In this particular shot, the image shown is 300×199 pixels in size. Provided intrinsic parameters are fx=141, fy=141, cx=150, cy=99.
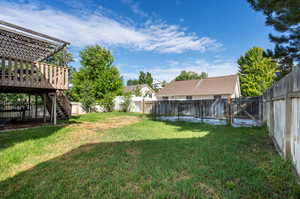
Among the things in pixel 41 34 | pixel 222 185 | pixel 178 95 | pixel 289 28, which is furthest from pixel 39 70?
pixel 178 95

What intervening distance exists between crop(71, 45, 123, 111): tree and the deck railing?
31.5ft

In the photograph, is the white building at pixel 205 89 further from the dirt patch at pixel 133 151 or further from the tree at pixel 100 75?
the dirt patch at pixel 133 151

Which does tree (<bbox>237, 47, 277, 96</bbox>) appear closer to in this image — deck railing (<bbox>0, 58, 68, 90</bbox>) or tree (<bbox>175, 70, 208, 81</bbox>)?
tree (<bbox>175, 70, 208, 81</bbox>)

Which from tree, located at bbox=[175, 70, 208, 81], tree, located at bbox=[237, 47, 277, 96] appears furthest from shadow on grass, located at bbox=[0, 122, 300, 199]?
tree, located at bbox=[175, 70, 208, 81]

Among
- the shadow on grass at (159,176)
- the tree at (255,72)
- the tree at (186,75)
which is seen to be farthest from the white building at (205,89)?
the tree at (186,75)

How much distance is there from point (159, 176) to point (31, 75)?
6649 millimetres

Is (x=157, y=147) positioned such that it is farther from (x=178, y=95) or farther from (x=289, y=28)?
(x=178, y=95)

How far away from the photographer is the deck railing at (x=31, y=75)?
538 centimetres

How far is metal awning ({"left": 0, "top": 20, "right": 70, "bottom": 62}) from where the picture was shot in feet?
16.5

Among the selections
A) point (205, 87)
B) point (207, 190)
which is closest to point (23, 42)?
point (207, 190)

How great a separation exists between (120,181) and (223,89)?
56.7ft

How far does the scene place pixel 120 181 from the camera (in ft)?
7.31

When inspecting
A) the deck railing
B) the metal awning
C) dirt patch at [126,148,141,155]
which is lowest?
dirt patch at [126,148,141,155]

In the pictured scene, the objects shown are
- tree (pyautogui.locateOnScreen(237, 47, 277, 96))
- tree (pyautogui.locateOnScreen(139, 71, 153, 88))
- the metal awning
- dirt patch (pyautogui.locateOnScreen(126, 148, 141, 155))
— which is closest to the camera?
dirt patch (pyautogui.locateOnScreen(126, 148, 141, 155))
